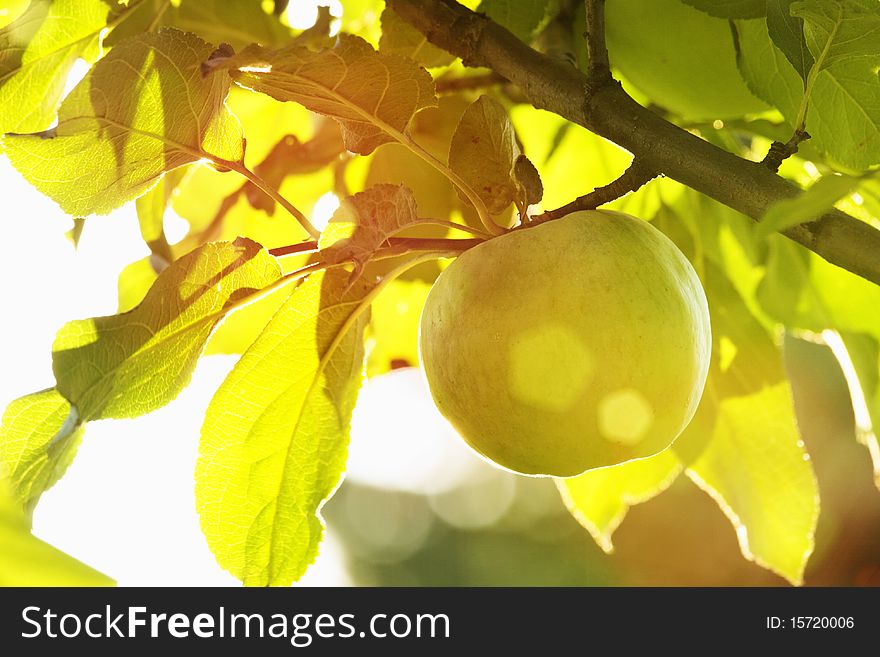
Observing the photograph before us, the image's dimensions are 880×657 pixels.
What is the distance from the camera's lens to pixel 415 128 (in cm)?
69

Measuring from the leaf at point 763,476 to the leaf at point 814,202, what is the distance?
408 mm

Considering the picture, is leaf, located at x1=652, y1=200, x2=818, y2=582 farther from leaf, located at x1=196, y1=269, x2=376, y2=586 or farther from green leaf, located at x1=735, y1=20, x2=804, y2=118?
leaf, located at x1=196, y1=269, x2=376, y2=586

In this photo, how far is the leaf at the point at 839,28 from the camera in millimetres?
405

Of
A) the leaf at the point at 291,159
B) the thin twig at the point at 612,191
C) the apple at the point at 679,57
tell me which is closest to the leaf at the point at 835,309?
the apple at the point at 679,57

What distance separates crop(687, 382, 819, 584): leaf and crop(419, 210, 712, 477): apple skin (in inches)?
8.2

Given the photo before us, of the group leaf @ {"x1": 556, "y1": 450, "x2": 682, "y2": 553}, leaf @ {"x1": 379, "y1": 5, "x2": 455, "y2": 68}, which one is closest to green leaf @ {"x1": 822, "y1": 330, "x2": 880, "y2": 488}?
leaf @ {"x1": 556, "y1": 450, "x2": 682, "y2": 553}

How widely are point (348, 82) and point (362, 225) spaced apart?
7cm

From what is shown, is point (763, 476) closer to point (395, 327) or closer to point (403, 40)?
point (395, 327)

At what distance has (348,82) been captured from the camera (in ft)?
1.55

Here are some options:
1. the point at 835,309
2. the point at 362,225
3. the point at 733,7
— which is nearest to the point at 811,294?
the point at 835,309

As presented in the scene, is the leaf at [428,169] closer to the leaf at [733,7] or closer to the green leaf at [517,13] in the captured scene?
the green leaf at [517,13]

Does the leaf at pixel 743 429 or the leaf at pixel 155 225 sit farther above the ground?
the leaf at pixel 155 225

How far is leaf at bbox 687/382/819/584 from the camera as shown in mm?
660

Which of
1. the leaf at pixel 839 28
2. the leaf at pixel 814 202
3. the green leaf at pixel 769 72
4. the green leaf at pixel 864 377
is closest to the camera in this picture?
the leaf at pixel 814 202
